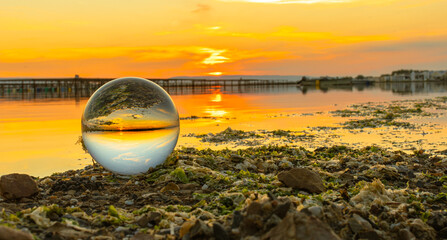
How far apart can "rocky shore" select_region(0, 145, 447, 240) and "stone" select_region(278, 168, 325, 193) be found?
0.02m

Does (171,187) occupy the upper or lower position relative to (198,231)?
lower

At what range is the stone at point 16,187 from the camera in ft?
25.1

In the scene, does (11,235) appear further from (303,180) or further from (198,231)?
(303,180)

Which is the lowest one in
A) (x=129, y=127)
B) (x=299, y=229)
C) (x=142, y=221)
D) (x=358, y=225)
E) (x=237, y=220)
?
(x=142, y=221)

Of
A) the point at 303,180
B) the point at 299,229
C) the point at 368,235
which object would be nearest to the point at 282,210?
the point at 299,229

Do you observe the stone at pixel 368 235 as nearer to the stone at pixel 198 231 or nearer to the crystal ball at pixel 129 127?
the stone at pixel 198 231

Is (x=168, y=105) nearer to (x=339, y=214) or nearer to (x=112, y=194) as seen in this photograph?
(x=112, y=194)

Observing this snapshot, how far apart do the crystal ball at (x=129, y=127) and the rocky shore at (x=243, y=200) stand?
1.42 ft

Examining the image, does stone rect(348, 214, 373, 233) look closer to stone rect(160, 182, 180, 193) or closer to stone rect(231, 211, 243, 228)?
stone rect(231, 211, 243, 228)

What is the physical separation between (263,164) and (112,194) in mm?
4065

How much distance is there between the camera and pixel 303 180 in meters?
8.07

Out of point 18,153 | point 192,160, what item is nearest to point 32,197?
point 192,160

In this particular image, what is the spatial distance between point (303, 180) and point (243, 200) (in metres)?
1.62

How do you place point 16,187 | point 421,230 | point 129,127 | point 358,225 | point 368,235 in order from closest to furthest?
point 368,235, point 358,225, point 421,230, point 16,187, point 129,127
